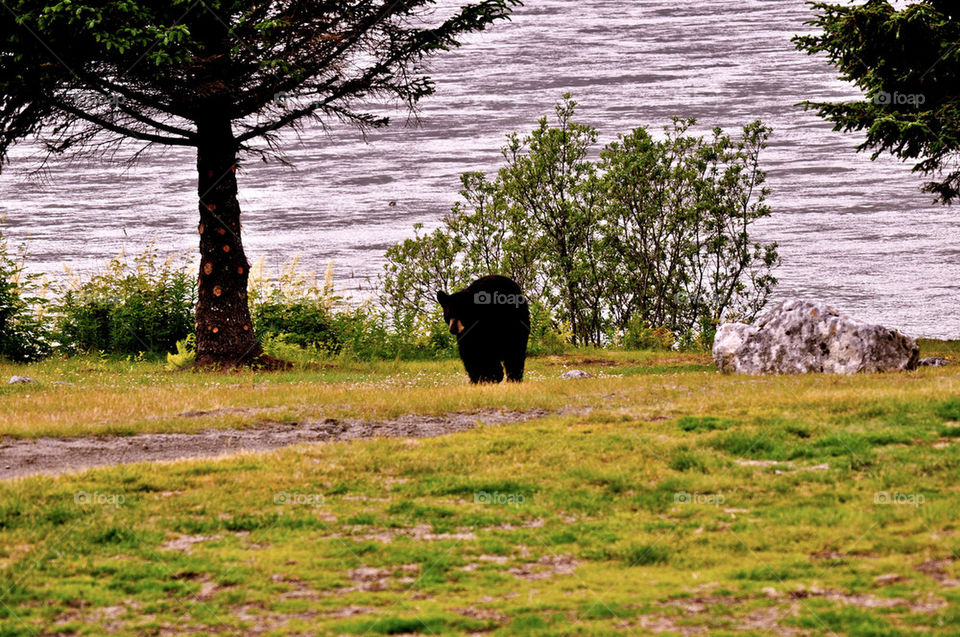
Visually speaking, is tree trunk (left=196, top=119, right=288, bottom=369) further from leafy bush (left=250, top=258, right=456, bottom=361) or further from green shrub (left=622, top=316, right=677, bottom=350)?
green shrub (left=622, top=316, right=677, bottom=350)

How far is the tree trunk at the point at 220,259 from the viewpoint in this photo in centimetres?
2245

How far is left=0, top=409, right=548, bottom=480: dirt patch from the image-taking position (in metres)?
12.0

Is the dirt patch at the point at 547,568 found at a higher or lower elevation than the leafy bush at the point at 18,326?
lower

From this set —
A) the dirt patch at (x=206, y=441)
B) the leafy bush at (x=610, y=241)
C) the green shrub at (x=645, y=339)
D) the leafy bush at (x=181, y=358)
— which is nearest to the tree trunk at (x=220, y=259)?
the leafy bush at (x=181, y=358)

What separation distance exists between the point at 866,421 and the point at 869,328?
21.9 feet

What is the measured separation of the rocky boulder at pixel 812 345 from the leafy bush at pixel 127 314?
12553 millimetres

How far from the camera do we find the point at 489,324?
17.5 m

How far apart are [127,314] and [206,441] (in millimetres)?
13030

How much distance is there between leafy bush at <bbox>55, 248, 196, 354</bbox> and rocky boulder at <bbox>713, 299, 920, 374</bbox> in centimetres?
1255

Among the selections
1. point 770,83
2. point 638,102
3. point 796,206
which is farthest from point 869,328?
point 770,83

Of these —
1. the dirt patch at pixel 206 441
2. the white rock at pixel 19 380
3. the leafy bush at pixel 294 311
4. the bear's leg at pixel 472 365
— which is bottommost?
the dirt patch at pixel 206 441

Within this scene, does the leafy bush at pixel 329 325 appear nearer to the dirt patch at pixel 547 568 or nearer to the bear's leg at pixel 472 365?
the bear's leg at pixel 472 365

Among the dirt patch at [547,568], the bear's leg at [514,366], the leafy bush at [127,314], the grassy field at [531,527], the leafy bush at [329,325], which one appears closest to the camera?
the grassy field at [531,527]

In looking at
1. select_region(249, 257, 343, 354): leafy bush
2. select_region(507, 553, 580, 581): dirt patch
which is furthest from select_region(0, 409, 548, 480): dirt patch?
select_region(249, 257, 343, 354): leafy bush
